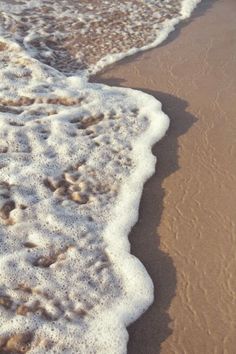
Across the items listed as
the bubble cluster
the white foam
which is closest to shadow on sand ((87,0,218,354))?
the white foam

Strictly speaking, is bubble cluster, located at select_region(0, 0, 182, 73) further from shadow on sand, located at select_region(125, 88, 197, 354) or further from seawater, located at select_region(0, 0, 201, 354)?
shadow on sand, located at select_region(125, 88, 197, 354)

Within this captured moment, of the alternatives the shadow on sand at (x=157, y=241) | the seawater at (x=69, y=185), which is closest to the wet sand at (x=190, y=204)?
the shadow on sand at (x=157, y=241)

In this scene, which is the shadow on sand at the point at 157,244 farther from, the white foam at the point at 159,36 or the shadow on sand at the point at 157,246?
the white foam at the point at 159,36

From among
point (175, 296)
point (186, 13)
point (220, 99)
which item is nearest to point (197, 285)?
point (175, 296)

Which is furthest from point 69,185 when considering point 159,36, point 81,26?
point 81,26

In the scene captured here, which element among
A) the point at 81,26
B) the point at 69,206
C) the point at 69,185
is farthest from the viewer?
the point at 81,26

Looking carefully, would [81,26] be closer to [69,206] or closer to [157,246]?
[69,206]
